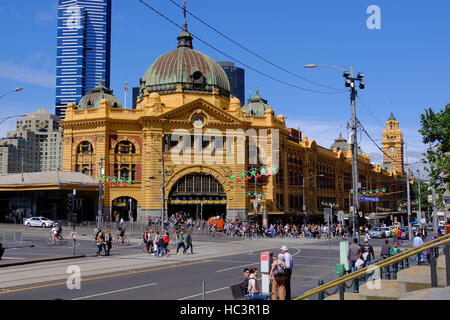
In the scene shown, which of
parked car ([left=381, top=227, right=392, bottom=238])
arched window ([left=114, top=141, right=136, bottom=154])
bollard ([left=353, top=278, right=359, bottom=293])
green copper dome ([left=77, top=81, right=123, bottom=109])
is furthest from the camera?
green copper dome ([left=77, top=81, right=123, bottom=109])

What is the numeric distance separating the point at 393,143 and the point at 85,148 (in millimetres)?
127233

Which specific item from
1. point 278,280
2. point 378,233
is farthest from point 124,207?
point 278,280

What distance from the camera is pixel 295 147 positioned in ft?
252

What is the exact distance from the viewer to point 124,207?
64.1 metres

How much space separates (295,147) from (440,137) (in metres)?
39.7

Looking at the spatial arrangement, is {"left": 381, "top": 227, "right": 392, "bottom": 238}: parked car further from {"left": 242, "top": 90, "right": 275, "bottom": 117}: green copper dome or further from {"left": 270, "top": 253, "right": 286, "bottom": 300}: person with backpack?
{"left": 270, "top": 253, "right": 286, "bottom": 300}: person with backpack

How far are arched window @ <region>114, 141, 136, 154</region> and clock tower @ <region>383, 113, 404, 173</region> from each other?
381ft

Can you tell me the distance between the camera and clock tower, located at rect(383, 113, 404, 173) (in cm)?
16256
